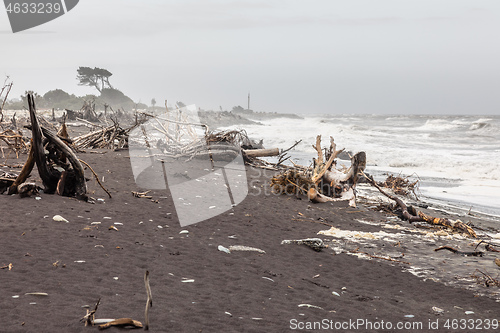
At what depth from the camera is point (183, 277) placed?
A: 3418 mm

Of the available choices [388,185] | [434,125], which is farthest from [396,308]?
[434,125]

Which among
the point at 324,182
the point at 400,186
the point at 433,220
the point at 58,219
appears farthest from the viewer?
the point at 400,186

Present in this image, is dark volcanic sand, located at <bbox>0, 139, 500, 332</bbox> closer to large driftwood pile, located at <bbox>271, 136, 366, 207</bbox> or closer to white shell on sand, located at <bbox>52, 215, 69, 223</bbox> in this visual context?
white shell on sand, located at <bbox>52, 215, 69, 223</bbox>

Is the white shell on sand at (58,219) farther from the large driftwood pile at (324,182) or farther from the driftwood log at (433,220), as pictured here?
the driftwood log at (433,220)

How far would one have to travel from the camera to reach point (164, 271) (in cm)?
348

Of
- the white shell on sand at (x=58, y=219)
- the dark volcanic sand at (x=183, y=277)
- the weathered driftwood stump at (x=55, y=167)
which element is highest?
the weathered driftwood stump at (x=55, y=167)

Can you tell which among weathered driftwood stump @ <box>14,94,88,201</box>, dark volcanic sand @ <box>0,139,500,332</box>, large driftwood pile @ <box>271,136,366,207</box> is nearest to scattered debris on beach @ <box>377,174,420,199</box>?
large driftwood pile @ <box>271,136,366,207</box>

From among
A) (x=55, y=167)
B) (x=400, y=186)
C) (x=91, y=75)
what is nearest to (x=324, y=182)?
(x=400, y=186)

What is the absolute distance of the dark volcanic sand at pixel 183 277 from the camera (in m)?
2.59

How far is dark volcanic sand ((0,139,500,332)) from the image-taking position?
102 inches

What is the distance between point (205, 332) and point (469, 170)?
13.5m

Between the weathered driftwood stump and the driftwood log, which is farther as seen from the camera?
the driftwood log

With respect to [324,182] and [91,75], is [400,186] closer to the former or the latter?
[324,182]

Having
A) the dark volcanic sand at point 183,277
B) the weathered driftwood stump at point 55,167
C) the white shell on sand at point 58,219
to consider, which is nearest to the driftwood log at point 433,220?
the dark volcanic sand at point 183,277
